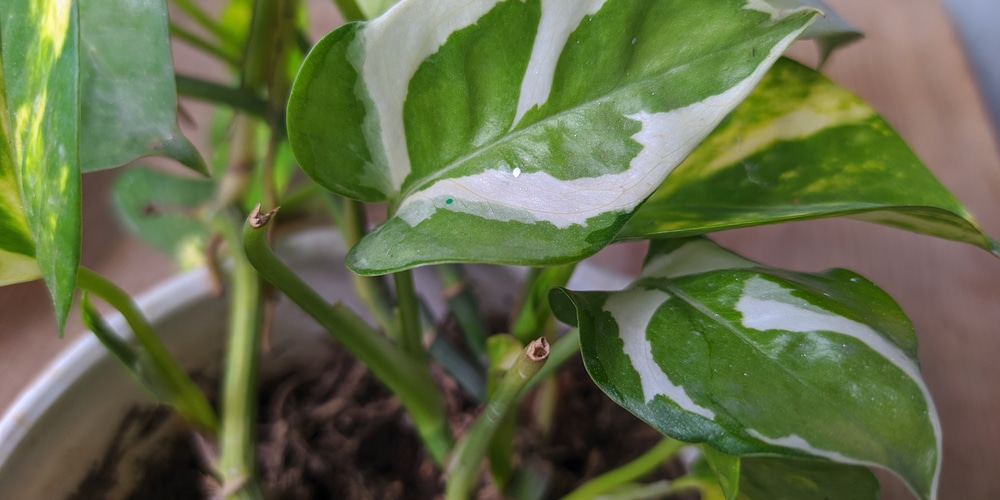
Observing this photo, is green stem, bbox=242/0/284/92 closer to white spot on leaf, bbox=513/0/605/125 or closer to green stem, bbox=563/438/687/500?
white spot on leaf, bbox=513/0/605/125

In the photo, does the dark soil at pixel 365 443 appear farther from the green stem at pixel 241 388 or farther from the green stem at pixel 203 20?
the green stem at pixel 203 20

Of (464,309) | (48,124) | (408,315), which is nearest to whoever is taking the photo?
(48,124)

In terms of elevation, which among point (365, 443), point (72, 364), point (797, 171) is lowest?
point (365, 443)

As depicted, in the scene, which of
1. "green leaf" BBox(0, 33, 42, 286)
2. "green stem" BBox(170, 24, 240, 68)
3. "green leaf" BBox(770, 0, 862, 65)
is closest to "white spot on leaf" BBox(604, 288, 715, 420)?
"green leaf" BBox(770, 0, 862, 65)

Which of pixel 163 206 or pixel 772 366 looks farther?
pixel 163 206

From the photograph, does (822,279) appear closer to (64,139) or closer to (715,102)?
(715,102)

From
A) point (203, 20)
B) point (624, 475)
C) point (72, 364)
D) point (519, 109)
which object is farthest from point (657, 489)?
point (203, 20)

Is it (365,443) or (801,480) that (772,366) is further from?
(365,443)
